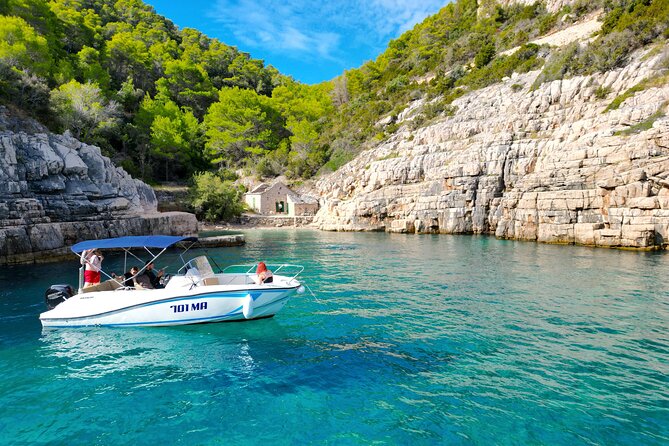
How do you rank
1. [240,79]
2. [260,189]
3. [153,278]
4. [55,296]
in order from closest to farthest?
1. [55,296]
2. [153,278]
3. [260,189]
4. [240,79]

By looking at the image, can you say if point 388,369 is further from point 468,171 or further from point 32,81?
point 32,81

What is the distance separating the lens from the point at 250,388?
7480 millimetres

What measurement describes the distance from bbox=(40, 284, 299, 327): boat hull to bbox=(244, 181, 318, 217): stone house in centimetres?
4747

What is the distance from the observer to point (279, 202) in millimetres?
61594

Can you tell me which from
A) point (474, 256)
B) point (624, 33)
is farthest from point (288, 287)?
point (624, 33)

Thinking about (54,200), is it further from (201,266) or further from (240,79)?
(240,79)

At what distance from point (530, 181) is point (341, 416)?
34.1 m

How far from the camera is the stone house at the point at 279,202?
59.0m

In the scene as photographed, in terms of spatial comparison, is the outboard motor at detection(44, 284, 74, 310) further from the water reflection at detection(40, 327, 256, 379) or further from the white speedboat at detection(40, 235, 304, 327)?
the water reflection at detection(40, 327, 256, 379)

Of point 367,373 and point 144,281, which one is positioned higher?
point 144,281

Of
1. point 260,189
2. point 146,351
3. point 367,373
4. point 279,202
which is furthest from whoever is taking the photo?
point 260,189

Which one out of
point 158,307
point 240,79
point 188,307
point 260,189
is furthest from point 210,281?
point 240,79

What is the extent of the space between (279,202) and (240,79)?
145 ft

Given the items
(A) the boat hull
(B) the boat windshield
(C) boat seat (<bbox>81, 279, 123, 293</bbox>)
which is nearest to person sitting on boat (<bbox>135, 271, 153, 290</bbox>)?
(C) boat seat (<bbox>81, 279, 123, 293</bbox>)
